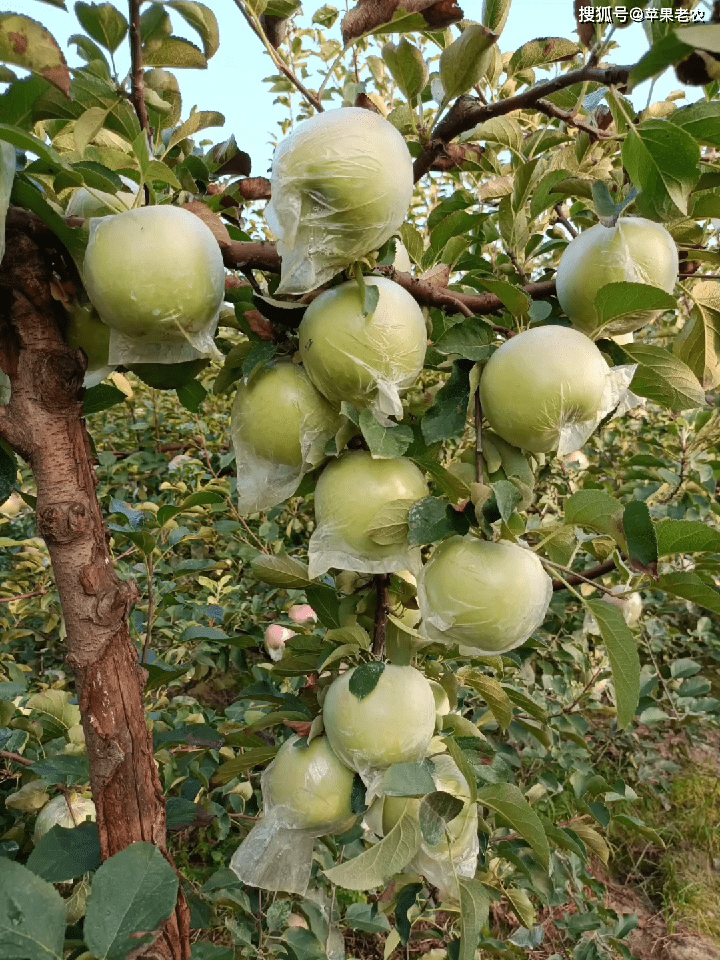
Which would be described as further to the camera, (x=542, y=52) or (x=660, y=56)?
(x=542, y=52)

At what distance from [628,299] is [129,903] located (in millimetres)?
617

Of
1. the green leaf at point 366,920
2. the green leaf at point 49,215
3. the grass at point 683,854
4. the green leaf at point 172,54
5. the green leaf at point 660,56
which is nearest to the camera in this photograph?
the green leaf at point 660,56

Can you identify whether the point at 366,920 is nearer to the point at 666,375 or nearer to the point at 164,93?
the point at 666,375

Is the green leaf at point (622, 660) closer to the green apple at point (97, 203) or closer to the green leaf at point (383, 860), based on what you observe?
the green leaf at point (383, 860)

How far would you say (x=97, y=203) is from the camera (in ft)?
2.17

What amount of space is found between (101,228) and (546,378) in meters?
0.39

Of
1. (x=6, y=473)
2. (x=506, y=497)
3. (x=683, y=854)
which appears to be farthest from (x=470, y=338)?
(x=683, y=854)

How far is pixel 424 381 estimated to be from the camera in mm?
2189

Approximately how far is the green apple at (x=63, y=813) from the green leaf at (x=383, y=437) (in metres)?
0.66

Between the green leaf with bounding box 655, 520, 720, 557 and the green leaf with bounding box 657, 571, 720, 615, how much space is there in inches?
1.8

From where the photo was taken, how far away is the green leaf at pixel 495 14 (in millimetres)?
678

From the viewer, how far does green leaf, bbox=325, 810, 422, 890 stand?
0.70 m

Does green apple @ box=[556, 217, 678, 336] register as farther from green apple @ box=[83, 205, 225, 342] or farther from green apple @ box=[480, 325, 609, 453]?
green apple @ box=[83, 205, 225, 342]

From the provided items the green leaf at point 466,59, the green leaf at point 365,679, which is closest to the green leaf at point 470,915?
the green leaf at point 365,679
